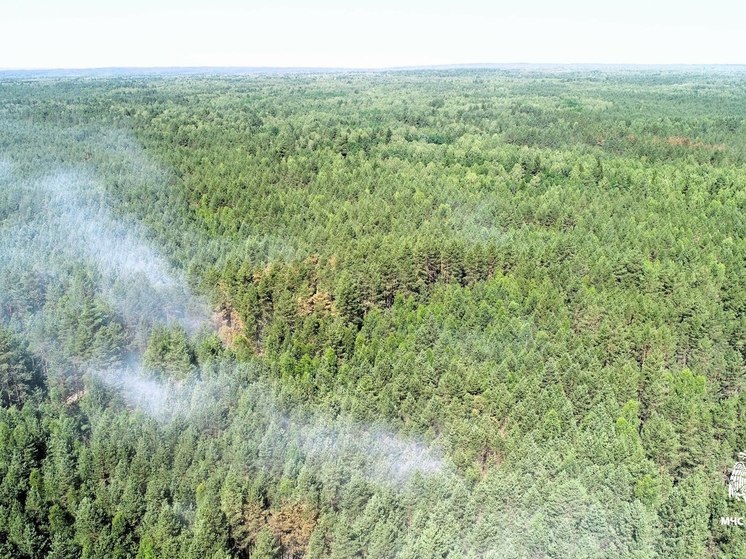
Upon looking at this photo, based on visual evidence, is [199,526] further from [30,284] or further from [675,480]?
[30,284]

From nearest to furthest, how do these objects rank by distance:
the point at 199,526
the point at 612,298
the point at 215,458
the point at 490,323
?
the point at 199,526 → the point at 215,458 → the point at 490,323 → the point at 612,298

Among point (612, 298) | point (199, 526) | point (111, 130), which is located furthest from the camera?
point (111, 130)

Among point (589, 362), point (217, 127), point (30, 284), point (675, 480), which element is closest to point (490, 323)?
point (589, 362)

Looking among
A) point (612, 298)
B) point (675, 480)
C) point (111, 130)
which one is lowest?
point (675, 480)

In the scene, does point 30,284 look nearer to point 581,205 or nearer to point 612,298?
point 612,298

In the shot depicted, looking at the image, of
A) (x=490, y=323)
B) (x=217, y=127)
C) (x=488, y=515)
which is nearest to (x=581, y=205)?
(x=490, y=323)

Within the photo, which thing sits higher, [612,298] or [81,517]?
[612,298]

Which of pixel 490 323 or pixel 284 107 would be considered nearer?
pixel 490 323
